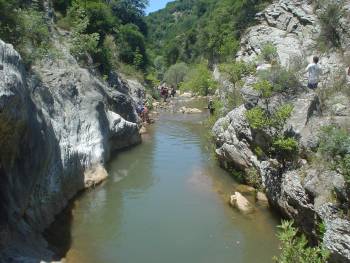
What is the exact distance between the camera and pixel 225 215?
47.1 feet

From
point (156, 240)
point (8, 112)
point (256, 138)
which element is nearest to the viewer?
point (8, 112)

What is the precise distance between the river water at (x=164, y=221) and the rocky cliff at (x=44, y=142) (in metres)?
0.80

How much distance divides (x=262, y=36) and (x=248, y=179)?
28532 mm

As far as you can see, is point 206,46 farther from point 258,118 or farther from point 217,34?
point 258,118

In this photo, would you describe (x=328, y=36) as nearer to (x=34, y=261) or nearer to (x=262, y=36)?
(x=262, y=36)

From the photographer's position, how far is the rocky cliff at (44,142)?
10.0 metres

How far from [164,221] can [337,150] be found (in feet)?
18.7

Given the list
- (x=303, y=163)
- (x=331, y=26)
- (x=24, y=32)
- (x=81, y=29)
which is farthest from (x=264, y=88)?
(x=331, y=26)

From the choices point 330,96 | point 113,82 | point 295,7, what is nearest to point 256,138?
point 330,96

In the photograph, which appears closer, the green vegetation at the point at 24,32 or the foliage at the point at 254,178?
the green vegetation at the point at 24,32

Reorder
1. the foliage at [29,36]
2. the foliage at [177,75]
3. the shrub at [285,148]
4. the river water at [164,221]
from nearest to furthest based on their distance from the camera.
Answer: the river water at [164,221] < the shrub at [285,148] < the foliage at [29,36] < the foliage at [177,75]

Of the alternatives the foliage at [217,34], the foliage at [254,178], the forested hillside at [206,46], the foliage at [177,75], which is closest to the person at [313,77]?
the foliage at [254,178]

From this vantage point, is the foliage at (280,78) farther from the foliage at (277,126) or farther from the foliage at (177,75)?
the foliage at (177,75)

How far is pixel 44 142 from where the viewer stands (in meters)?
12.5
